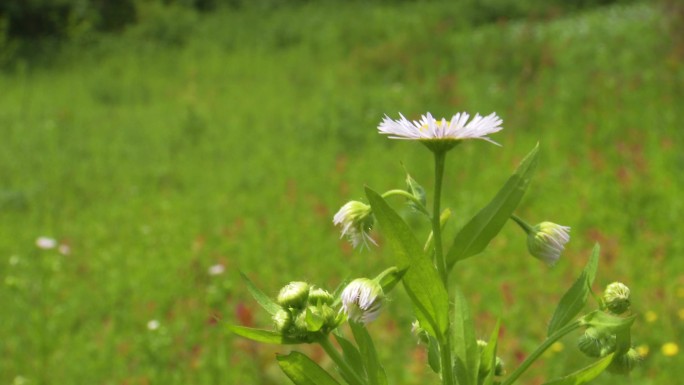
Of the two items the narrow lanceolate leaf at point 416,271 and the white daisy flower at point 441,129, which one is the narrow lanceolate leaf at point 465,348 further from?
the white daisy flower at point 441,129

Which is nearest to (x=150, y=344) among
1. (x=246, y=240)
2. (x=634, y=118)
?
(x=246, y=240)

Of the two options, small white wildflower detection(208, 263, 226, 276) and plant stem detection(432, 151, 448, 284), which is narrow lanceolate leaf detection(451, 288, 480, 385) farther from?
small white wildflower detection(208, 263, 226, 276)

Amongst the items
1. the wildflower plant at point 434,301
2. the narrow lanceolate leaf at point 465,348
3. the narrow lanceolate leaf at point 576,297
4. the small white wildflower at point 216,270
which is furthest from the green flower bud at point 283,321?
the small white wildflower at point 216,270

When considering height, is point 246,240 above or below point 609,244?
below

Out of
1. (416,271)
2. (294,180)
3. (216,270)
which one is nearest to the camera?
(416,271)

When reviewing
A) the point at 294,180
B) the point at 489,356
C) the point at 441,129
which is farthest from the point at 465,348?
the point at 294,180

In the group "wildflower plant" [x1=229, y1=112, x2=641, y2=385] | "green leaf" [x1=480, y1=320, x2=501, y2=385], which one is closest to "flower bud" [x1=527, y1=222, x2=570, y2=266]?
"wildflower plant" [x1=229, y1=112, x2=641, y2=385]

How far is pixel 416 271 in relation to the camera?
2.84 ft

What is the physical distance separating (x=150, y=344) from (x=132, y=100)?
5.53 meters

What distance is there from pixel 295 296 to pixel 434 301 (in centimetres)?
15

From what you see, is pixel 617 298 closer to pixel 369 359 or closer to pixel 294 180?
pixel 369 359

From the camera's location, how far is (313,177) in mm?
5098

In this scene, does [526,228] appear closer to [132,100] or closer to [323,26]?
[132,100]

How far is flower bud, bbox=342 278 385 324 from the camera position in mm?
875
